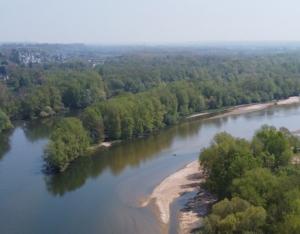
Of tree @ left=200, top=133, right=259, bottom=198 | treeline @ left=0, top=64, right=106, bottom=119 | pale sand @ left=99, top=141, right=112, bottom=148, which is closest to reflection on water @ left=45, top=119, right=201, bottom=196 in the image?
pale sand @ left=99, top=141, right=112, bottom=148

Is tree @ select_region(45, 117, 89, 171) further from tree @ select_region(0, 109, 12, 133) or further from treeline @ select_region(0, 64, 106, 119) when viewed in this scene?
treeline @ select_region(0, 64, 106, 119)

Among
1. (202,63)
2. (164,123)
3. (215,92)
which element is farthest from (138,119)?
(202,63)

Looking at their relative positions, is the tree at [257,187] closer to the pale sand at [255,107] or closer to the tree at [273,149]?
the tree at [273,149]

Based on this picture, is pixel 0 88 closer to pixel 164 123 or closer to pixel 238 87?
pixel 164 123

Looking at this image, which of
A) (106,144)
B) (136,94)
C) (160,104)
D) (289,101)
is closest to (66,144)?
(106,144)

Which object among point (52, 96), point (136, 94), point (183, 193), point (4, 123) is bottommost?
point (183, 193)

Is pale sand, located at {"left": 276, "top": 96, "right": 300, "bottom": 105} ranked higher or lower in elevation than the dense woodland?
lower

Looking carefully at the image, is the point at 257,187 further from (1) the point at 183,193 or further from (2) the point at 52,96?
(2) the point at 52,96
